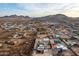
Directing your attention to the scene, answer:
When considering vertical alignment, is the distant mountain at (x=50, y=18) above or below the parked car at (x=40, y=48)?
above

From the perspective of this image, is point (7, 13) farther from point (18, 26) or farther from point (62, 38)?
point (62, 38)

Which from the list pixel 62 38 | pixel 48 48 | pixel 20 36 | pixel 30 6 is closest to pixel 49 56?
pixel 48 48

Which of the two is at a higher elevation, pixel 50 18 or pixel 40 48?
pixel 50 18

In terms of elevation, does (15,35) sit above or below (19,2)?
below

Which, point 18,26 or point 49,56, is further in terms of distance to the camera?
point 18,26

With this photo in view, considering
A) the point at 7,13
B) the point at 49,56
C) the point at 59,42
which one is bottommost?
the point at 49,56

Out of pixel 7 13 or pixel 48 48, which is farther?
pixel 7 13

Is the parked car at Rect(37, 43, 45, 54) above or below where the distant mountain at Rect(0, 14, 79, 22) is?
Answer: below

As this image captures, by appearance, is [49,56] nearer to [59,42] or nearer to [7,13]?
[59,42]

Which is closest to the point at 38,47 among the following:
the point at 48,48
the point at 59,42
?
the point at 48,48
